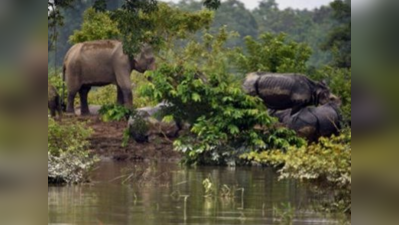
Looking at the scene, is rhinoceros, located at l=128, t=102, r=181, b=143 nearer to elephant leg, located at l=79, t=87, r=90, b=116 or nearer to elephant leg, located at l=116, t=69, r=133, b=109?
elephant leg, located at l=116, t=69, r=133, b=109

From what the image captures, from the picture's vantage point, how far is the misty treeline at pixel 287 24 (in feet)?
67.9

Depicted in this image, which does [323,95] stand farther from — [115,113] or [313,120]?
[115,113]

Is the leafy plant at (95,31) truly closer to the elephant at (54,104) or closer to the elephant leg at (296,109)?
the elephant at (54,104)

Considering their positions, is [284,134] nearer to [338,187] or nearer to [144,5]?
[338,187]

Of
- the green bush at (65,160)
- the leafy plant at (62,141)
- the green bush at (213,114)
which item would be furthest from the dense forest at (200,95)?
the green bush at (65,160)

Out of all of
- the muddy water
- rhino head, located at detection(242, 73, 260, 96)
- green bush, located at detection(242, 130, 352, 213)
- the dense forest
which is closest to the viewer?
the muddy water

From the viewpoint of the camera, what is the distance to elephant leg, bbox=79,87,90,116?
19297 mm

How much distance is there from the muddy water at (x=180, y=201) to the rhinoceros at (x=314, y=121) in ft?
16.6

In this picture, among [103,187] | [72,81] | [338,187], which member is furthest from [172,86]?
[338,187]

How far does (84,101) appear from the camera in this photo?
19.6 m

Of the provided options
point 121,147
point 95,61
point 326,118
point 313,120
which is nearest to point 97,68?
point 95,61

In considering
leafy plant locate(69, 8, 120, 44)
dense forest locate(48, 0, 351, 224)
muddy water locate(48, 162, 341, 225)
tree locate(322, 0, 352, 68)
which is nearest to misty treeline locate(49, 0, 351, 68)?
tree locate(322, 0, 352, 68)

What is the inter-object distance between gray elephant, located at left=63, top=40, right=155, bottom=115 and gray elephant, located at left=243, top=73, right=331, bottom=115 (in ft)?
8.78

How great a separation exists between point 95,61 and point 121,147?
2922mm
